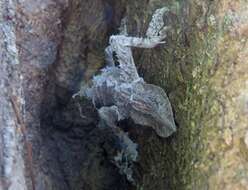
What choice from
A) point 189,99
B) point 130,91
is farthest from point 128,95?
point 189,99

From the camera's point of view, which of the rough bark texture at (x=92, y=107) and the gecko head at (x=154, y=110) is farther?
the gecko head at (x=154, y=110)

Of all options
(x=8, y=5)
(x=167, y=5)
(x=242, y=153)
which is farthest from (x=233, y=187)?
(x=8, y=5)

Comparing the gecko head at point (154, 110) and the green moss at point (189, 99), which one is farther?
the gecko head at point (154, 110)

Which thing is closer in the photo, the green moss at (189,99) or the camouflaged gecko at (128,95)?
the green moss at (189,99)

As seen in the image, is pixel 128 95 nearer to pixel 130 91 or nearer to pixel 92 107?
pixel 130 91
